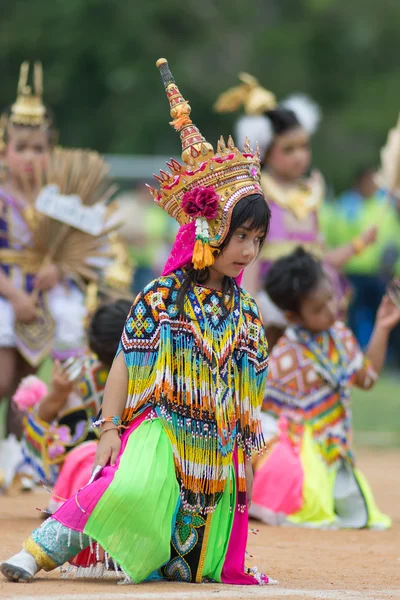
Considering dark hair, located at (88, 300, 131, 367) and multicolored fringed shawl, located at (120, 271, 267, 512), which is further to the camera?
dark hair, located at (88, 300, 131, 367)

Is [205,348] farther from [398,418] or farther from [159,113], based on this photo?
[159,113]

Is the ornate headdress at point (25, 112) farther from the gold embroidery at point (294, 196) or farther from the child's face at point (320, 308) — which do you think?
the child's face at point (320, 308)

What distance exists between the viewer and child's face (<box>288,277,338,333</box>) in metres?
6.95

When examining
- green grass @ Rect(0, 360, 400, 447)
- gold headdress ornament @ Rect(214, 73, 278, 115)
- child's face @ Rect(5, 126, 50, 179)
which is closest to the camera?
child's face @ Rect(5, 126, 50, 179)

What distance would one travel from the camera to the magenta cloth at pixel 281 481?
22.6 ft

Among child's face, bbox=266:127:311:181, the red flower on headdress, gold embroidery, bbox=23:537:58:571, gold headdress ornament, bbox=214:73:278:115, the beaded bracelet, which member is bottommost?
gold embroidery, bbox=23:537:58:571

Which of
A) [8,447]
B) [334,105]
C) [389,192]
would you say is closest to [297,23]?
[334,105]

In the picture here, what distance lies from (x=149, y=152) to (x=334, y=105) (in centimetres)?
368

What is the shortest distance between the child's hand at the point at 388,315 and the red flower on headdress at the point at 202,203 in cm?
198

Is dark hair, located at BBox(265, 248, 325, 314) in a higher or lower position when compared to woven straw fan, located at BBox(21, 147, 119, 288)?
lower

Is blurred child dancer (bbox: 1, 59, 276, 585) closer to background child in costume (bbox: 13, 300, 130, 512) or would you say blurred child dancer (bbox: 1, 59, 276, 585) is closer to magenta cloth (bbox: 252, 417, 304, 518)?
background child in costume (bbox: 13, 300, 130, 512)

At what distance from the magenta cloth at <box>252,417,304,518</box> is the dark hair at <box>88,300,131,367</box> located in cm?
105

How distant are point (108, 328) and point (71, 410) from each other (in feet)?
1.79

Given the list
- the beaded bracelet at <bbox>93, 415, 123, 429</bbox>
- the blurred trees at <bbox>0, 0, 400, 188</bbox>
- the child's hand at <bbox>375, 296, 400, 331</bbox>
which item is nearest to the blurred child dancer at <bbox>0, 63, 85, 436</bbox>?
the child's hand at <bbox>375, 296, 400, 331</bbox>
